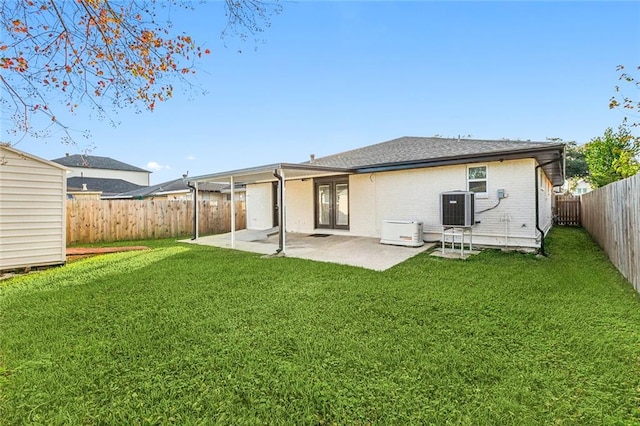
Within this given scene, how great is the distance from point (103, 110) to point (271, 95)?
867cm

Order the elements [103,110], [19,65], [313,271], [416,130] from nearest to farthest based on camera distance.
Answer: [19,65] < [103,110] < [313,271] < [416,130]

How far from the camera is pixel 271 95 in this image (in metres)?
12.0

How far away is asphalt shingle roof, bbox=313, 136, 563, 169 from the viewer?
823 cm

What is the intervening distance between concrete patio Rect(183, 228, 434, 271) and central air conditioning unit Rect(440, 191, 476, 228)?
1.22 metres

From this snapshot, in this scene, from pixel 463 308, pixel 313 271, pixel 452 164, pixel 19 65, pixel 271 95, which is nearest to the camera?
pixel 19 65

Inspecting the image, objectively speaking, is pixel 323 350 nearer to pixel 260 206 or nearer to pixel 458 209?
pixel 458 209

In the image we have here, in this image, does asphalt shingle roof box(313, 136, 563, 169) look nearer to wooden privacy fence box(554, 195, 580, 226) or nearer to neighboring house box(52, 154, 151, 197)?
wooden privacy fence box(554, 195, 580, 226)

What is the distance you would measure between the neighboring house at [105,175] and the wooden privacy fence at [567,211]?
1325 inches

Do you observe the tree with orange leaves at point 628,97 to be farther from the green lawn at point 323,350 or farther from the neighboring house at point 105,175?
the neighboring house at point 105,175

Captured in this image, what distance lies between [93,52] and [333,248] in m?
7.10

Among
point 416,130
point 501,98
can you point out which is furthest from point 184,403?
point 416,130

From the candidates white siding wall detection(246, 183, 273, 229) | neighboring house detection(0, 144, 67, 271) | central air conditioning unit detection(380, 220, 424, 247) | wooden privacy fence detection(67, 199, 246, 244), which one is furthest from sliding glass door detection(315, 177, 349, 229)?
neighboring house detection(0, 144, 67, 271)

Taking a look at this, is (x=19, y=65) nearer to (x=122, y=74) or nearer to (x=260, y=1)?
(x=122, y=74)

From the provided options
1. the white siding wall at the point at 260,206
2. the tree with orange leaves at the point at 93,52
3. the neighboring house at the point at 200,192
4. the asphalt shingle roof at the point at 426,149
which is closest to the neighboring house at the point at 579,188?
the asphalt shingle roof at the point at 426,149
